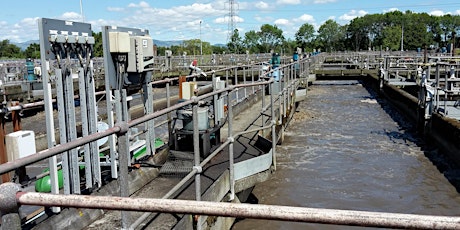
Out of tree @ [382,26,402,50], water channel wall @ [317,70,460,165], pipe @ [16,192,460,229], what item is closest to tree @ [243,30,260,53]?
tree @ [382,26,402,50]

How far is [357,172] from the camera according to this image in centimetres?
938

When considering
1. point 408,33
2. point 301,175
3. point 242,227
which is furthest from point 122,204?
point 408,33

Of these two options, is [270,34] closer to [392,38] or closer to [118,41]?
[392,38]

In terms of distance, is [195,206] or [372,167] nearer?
[195,206]

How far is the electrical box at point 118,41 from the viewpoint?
5.03 m

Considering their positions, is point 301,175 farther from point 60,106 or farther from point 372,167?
point 60,106

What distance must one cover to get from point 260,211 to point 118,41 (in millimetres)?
4000

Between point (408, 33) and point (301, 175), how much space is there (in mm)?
131806

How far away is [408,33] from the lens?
127812 millimetres

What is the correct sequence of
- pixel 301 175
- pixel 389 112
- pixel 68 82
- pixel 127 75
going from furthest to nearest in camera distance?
pixel 389 112 → pixel 301 175 → pixel 127 75 → pixel 68 82

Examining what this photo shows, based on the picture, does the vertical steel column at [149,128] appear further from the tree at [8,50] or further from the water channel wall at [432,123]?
the tree at [8,50]

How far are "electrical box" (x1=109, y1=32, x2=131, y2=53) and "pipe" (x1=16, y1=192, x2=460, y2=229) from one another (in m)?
3.71

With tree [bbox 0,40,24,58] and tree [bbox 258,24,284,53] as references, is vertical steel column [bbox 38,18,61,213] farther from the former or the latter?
tree [bbox 258,24,284,53]

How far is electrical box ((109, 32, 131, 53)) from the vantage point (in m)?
5.03
